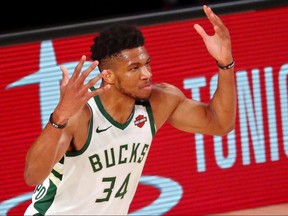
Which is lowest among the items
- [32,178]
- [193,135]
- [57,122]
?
[193,135]

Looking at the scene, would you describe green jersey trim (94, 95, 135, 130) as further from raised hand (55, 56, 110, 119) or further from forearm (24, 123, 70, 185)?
raised hand (55, 56, 110, 119)

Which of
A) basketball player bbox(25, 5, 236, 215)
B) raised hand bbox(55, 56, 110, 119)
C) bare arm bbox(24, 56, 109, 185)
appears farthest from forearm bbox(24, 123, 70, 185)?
basketball player bbox(25, 5, 236, 215)

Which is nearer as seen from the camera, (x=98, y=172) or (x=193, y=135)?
(x=98, y=172)

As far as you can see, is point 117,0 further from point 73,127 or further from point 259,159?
point 73,127

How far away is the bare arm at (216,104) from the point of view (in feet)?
13.0

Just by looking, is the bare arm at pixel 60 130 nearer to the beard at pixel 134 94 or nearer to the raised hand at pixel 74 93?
the raised hand at pixel 74 93

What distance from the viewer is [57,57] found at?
581cm

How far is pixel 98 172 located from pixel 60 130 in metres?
0.55

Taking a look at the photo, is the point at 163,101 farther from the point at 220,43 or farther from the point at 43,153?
the point at 43,153

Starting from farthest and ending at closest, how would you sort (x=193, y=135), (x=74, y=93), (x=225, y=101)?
(x=193, y=135), (x=225, y=101), (x=74, y=93)

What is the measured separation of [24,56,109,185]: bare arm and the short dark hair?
0.46 metres

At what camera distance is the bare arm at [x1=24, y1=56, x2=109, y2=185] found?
3.37 meters

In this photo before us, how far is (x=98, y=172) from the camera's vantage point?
12.9ft

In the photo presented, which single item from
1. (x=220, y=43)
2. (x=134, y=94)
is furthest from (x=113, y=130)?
(x=220, y=43)
